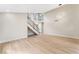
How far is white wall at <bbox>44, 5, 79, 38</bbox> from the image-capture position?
1546 millimetres

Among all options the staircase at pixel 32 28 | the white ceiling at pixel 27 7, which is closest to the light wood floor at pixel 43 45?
the staircase at pixel 32 28

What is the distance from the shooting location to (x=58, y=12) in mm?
1609

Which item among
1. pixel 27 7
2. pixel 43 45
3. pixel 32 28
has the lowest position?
pixel 43 45

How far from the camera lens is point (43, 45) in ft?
5.14

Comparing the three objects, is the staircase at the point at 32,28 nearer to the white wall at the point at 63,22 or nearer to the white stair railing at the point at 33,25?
the white stair railing at the point at 33,25

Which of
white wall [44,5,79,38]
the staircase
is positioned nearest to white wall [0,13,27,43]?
the staircase

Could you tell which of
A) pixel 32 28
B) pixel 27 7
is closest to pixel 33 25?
pixel 32 28

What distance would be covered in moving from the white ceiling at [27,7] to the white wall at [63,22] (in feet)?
0.34

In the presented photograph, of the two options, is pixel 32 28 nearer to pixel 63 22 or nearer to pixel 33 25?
pixel 33 25

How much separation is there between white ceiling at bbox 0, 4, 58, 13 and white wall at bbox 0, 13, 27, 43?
0.22ft

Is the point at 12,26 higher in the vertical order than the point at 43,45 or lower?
higher

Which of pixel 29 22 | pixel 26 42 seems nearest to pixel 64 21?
pixel 29 22

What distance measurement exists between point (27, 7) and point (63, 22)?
0.53m

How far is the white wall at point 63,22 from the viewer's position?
5.07 feet
